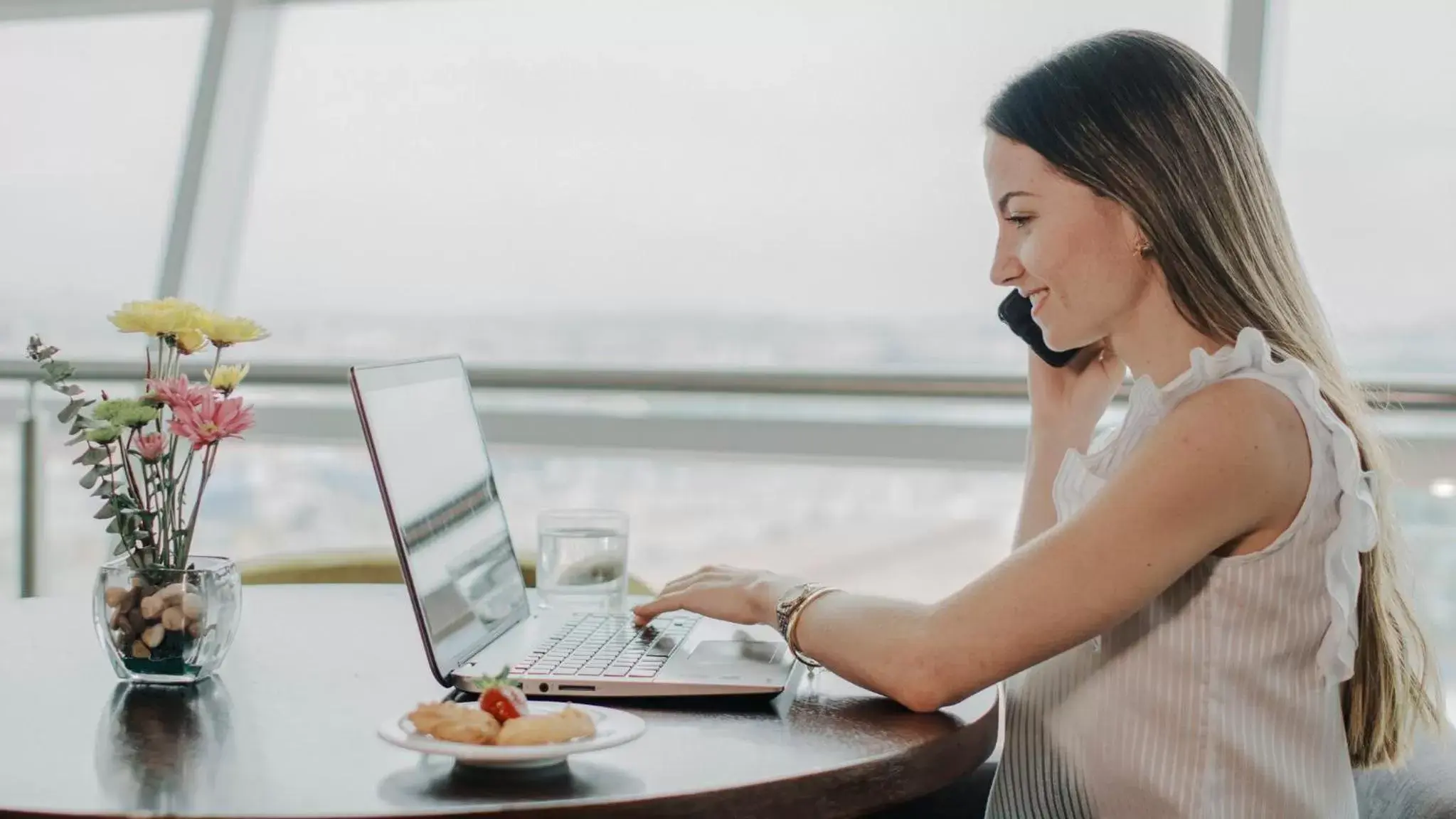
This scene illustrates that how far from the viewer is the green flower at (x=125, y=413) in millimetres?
1247

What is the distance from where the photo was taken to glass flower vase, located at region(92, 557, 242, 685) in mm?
1242

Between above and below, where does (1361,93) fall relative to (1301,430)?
above

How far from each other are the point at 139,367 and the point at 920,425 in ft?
5.31

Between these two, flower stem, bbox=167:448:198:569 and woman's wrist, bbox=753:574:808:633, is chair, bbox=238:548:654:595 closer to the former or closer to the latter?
woman's wrist, bbox=753:574:808:633

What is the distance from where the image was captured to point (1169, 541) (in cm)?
118

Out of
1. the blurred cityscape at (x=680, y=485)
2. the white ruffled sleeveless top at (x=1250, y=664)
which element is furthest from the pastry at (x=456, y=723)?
the blurred cityscape at (x=680, y=485)

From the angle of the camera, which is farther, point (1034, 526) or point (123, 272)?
point (123, 272)

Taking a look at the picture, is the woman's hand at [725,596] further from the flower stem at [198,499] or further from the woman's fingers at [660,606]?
the flower stem at [198,499]

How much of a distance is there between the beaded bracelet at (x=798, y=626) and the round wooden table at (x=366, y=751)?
0.9 inches

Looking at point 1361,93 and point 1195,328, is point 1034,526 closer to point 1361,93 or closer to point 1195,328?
point 1195,328

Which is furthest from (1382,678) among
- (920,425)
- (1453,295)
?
(1453,295)

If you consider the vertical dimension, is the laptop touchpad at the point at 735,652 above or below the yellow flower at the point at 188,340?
below

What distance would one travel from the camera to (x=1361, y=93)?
3109mm

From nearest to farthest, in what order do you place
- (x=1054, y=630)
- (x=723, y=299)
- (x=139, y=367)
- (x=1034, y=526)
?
(x=1054, y=630) < (x=1034, y=526) < (x=139, y=367) < (x=723, y=299)
